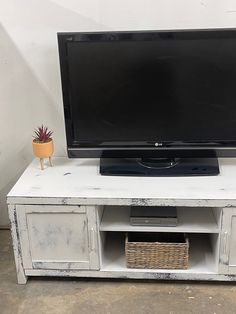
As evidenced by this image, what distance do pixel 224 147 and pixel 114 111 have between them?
528 mm

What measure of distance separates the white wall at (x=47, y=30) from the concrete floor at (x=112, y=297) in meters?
0.70

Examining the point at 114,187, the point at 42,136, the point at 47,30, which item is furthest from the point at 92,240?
the point at 47,30

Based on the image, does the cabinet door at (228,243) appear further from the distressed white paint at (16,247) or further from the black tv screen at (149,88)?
the distressed white paint at (16,247)

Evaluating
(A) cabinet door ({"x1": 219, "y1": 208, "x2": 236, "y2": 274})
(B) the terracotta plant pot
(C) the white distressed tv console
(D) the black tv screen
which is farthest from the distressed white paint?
(A) cabinet door ({"x1": 219, "y1": 208, "x2": 236, "y2": 274})

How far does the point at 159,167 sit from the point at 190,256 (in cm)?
44

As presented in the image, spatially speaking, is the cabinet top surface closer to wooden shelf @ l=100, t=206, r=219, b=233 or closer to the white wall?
wooden shelf @ l=100, t=206, r=219, b=233

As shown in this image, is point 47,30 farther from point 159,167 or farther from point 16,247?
point 16,247

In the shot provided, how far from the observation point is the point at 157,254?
1999 millimetres

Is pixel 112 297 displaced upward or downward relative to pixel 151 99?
downward

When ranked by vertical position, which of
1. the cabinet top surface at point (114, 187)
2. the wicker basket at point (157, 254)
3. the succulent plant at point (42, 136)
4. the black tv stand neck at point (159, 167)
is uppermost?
the succulent plant at point (42, 136)

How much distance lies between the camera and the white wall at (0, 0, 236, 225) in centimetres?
206

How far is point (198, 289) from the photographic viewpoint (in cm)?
198

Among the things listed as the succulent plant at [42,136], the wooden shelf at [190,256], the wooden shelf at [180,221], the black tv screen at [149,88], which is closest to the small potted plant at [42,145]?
the succulent plant at [42,136]

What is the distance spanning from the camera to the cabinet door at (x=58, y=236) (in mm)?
1924
